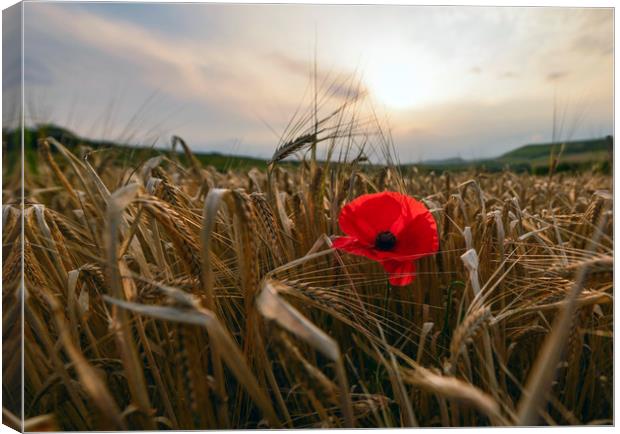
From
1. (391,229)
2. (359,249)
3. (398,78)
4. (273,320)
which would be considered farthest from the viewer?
(398,78)

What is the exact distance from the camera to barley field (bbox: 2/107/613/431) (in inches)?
35.5

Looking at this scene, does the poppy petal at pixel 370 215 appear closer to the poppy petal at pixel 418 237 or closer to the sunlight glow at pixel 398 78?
the poppy petal at pixel 418 237

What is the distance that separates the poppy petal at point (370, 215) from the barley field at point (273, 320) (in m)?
0.09

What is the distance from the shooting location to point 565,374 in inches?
55.2

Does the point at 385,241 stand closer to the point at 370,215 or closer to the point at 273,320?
the point at 370,215

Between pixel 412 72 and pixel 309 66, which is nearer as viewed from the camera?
pixel 412 72

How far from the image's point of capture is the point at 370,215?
145cm

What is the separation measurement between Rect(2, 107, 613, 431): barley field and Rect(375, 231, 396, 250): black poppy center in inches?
4.2

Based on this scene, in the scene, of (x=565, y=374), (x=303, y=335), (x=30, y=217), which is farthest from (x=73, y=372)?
(x=565, y=374)

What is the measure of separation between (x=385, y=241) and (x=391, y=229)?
42 mm

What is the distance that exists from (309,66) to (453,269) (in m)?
0.78

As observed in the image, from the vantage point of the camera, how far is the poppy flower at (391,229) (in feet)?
4.56

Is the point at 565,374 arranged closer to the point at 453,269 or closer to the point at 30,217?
the point at 453,269

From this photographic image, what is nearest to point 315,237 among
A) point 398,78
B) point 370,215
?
point 370,215
